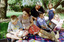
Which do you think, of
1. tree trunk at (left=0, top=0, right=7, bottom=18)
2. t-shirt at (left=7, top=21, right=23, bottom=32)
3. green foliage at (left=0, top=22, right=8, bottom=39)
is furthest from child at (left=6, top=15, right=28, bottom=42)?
tree trunk at (left=0, top=0, right=7, bottom=18)

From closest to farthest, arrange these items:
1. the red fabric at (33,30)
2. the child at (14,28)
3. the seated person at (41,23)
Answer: the child at (14,28)
the red fabric at (33,30)
the seated person at (41,23)

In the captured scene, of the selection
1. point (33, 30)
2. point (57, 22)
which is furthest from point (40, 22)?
point (57, 22)

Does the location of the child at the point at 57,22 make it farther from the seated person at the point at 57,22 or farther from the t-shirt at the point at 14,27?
the t-shirt at the point at 14,27

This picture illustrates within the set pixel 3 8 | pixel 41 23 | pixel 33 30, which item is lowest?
pixel 33 30

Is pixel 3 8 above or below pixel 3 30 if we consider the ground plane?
above

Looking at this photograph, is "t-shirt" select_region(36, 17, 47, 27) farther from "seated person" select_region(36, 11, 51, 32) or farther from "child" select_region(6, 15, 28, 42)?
"child" select_region(6, 15, 28, 42)

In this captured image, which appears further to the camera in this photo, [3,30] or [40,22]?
[40,22]

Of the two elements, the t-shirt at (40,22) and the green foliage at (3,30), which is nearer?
the green foliage at (3,30)

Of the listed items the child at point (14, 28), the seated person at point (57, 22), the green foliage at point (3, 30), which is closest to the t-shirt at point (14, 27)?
the child at point (14, 28)

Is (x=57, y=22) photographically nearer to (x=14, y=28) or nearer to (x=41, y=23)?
(x=41, y=23)

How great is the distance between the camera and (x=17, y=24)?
2.49 meters

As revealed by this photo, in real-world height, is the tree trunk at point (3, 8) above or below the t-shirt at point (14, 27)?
above

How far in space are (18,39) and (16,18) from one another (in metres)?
0.54

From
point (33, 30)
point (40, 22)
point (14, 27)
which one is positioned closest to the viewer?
point (14, 27)
